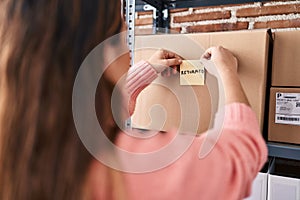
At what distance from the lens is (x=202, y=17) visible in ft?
3.97

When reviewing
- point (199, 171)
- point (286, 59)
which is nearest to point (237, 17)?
point (286, 59)

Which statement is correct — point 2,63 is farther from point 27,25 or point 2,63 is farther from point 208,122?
point 208,122

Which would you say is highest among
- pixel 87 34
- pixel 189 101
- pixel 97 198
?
pixel 87 34

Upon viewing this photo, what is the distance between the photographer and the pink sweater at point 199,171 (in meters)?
0.42

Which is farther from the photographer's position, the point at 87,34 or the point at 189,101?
the point at 189,101

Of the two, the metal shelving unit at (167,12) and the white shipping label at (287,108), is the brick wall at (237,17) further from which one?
the white shipping label at (287,108)

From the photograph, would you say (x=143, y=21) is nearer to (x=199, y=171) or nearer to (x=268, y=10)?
(x=268, y=10)

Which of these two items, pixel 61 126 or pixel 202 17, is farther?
pixel 202 17

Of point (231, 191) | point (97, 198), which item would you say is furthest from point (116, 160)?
point (231, 191)

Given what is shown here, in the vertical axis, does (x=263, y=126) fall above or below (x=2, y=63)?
below

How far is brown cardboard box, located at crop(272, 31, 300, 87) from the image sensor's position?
0.68m

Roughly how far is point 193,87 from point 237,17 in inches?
20.1

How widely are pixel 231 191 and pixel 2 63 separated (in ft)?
1.15

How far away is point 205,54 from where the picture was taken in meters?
0.75
